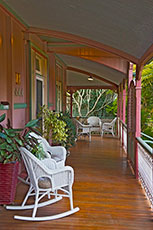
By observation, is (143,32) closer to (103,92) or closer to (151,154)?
(151,154)

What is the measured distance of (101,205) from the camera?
3271mm

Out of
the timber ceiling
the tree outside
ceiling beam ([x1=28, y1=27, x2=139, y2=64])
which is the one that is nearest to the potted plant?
the timber ceiling

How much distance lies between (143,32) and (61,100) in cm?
647

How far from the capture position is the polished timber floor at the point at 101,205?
2744mm

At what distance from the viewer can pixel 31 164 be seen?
2.93 metres

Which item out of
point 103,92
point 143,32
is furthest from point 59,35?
point 103,92

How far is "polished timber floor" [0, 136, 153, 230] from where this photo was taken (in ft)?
9.00

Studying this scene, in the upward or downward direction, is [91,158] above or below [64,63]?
below

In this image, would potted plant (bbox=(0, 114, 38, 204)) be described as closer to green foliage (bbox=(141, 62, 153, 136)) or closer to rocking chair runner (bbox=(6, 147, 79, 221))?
rocking chair runner (bbox=(6, 147, 79, 221))

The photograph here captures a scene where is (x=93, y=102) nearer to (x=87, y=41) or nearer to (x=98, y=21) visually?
(x=87, y=41)

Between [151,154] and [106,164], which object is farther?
[106,164]

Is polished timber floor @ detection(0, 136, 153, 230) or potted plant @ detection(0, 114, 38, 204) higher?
potted plant @ detection(0, 114, 38, 204)

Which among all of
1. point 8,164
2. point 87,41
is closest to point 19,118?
point 8,164

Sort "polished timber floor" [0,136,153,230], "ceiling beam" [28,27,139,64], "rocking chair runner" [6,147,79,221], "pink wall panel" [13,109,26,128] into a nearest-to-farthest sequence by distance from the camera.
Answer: "polished timber floor" [0,136,153,230], "rocking chair runner" [6,147,79,221], "pink wall panel" [13,109,26,128], "ceiling beam" [28,27,139,64]
